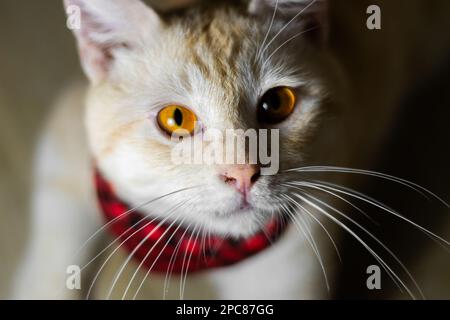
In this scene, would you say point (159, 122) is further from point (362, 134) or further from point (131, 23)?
point (362, 134)

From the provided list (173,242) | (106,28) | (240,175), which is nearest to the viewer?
(240,175)

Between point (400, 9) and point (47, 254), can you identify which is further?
point (400, 9)

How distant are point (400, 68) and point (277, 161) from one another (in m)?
0.63

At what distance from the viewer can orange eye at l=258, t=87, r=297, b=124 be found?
83cm

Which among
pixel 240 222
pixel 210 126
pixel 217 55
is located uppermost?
pixel 217 55

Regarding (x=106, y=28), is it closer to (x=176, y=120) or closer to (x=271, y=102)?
(x=176, y=120)

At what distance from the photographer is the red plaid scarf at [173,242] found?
3.22ft

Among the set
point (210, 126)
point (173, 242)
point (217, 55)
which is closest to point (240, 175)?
point (210, 126)

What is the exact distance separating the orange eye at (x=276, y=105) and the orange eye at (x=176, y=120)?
4.5 inches

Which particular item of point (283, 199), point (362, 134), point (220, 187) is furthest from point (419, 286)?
point (220, 187)

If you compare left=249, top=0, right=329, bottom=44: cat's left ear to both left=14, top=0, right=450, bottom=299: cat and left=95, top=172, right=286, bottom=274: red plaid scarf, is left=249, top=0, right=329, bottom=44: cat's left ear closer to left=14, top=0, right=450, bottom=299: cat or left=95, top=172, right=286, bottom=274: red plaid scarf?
left=14, top=0, right=450, bottom=299: cat

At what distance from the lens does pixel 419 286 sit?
107 centimetres

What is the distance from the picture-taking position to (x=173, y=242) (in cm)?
100

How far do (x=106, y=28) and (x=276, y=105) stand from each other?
32 centimetres
